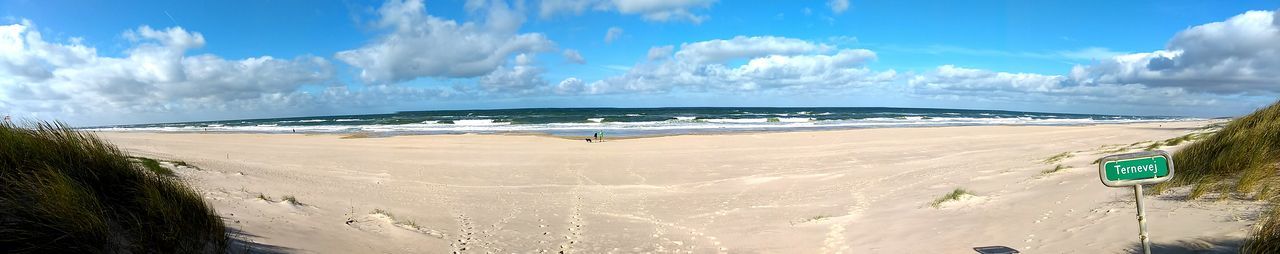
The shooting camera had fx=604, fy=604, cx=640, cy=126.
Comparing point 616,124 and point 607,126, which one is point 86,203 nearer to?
point 607,126

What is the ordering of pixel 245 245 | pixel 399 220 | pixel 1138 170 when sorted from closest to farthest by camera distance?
Result: pixel 1138 170 → pixel 245 245 → pixel 399 220

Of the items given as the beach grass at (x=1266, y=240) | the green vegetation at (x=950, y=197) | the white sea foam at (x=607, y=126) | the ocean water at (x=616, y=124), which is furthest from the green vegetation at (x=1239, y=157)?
the white sea foam at (x=607, y=126)

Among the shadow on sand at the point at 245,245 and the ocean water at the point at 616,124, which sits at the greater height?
the shadow on sand at the point at 245,245

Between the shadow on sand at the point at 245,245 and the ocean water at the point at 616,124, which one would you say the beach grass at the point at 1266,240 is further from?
the ocean water at the point at 616,124

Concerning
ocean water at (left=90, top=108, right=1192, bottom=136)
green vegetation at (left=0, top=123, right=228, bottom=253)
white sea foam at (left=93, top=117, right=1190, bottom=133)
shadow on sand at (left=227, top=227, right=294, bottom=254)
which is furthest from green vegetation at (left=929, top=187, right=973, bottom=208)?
white sea foam at (left=93, top=117, right=1190, bottom=133)

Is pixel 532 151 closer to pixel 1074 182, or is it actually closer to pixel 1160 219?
pixel 1074 182

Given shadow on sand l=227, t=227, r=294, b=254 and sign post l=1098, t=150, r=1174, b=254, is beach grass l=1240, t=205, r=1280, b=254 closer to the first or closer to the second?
sign post l=1098, t=150, r=1174, b=254

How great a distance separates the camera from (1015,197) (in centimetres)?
875

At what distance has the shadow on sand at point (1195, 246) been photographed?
4.27m

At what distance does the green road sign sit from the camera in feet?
12.3

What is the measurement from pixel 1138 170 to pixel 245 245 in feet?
21.9

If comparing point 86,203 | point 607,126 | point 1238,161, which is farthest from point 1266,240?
point 607,126

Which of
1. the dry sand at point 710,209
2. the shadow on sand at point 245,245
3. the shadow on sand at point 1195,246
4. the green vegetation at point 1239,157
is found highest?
the green vegetation at point 1239,157

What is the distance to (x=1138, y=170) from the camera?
12.6ft
